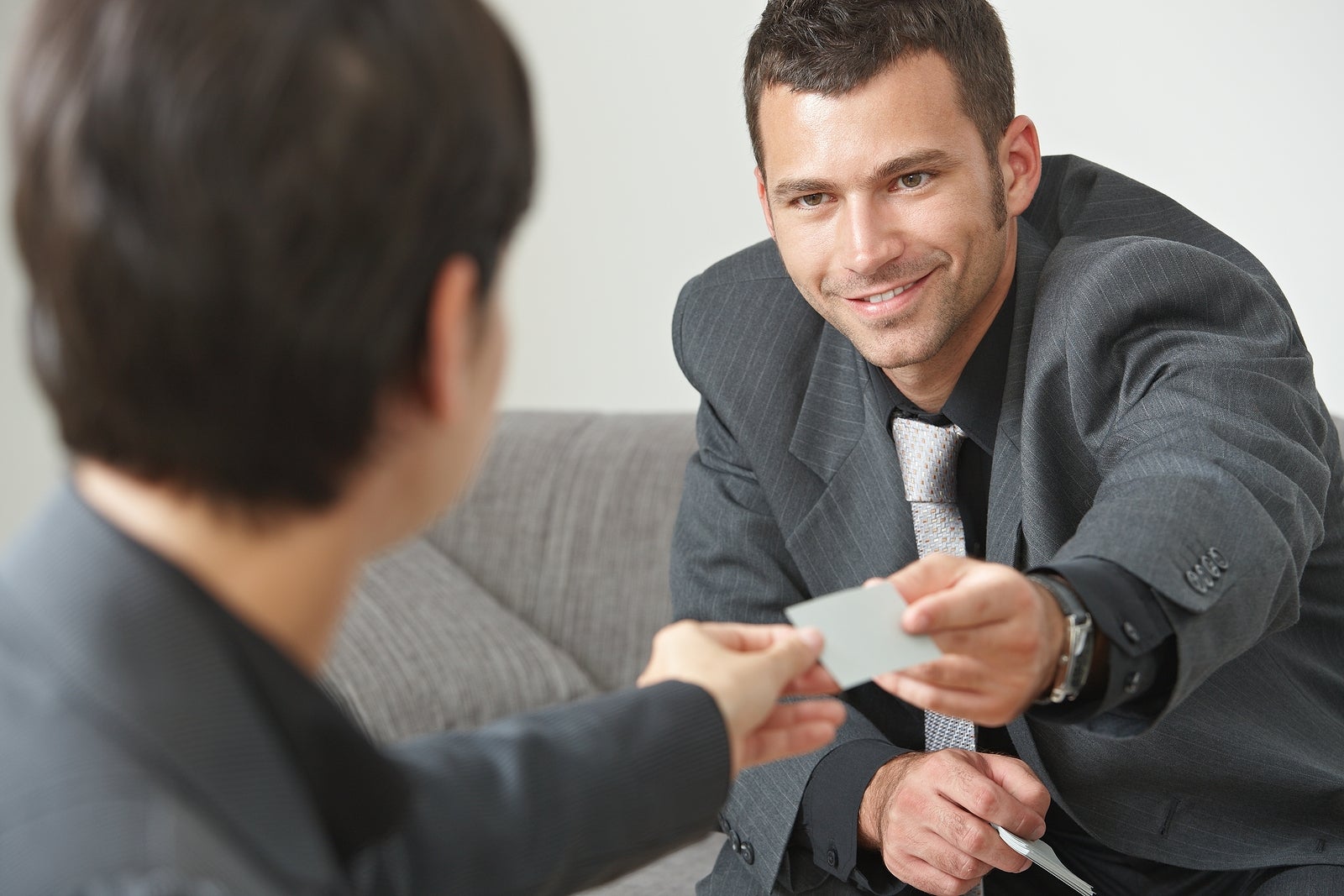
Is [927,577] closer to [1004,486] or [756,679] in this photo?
[756,679]

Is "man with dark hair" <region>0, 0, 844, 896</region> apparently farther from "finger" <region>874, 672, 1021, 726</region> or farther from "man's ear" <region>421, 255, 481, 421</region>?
"finger" <region>874, 672, 1021, 726</region>

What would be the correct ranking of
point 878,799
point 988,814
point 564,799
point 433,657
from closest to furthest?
point 564,799, point 988,814, point 878,799, point 433,657

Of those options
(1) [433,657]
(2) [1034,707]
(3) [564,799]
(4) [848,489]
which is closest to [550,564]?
(1) [433,657]

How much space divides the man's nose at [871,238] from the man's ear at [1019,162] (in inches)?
6.8

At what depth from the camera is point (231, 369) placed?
634 mm

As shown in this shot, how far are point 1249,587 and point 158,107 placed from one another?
0.90 meters

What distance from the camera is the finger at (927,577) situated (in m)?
0.99

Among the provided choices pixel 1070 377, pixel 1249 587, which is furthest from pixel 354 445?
pixel 1070 377

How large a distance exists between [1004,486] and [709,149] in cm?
188

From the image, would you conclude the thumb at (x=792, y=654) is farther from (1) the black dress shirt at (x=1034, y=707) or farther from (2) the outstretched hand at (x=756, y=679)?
(1) the black dress shirt at (x=1034, y=707)

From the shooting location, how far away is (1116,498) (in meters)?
1.11

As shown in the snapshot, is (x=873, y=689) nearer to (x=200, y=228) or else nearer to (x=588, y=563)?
(x=588, y=563)

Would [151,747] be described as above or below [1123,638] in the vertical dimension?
above

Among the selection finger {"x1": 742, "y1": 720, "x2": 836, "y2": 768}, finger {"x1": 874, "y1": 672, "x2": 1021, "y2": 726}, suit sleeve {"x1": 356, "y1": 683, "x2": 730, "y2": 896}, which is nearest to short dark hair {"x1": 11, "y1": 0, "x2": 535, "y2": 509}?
suit sleeve {"x1": 356, "y1": 683, "x2": 730, "y2": 896}
